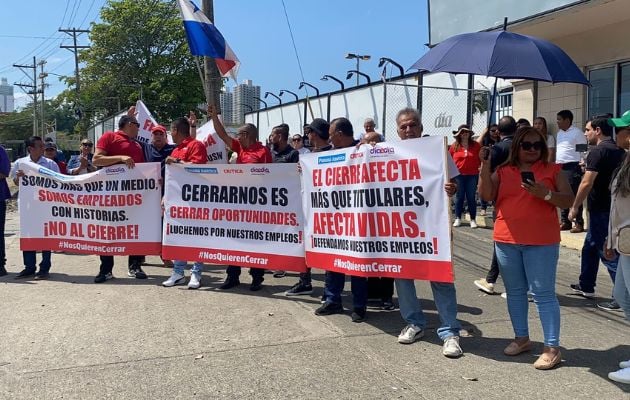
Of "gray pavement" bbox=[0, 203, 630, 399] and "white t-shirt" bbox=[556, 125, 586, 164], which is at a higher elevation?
"white t-shirt" bbox=[556, 125, 586, 164]

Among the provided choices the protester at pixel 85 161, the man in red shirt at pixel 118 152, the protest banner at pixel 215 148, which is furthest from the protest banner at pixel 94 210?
the protester at pixel 85 161

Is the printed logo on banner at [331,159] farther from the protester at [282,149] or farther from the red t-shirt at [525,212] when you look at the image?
the red t-shirt at [525,212]

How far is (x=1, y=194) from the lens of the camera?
24.0 feet

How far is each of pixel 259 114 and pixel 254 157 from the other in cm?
2122

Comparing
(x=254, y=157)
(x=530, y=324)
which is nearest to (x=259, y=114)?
(x=254, y=157)

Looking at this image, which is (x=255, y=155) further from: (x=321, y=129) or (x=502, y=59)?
Result: (x=502, y=59)

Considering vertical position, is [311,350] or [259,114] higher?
[259,114]

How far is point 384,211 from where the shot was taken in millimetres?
4797

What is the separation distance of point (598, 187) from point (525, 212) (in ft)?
6.29

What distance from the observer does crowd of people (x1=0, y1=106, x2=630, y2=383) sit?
4109mm

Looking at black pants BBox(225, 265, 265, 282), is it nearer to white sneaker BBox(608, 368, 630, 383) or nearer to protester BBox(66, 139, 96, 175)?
white sneaker BBox(608, 368, 630, 383)

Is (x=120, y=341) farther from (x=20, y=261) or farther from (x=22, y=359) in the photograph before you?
(x=20, y=261)

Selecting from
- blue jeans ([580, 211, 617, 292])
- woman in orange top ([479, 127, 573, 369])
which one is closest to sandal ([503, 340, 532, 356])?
woman in orange top ([479, 127, 573, 369])

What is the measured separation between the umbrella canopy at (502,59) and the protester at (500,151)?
20.4 inches
